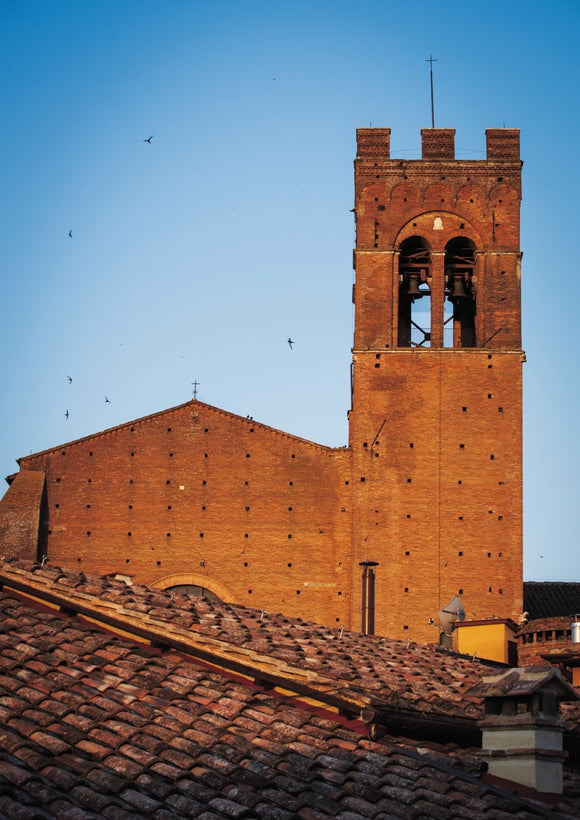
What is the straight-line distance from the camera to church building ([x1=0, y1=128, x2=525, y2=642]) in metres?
33.6

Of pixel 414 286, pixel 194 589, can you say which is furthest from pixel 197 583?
pixel 414 286

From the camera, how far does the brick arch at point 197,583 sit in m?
34.0

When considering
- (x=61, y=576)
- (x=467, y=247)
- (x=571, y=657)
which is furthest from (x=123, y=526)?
(x=61, y=576)

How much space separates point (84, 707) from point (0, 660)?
763mm

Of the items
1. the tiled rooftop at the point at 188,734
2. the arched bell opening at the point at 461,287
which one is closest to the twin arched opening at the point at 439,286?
the arched bell opening at the point at 461,287

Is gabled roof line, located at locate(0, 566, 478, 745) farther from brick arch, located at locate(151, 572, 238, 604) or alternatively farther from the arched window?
the arched window

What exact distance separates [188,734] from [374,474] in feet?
87.7

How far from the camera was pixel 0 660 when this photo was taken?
8.20 metres

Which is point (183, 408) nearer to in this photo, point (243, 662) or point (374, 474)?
point (374, 474)

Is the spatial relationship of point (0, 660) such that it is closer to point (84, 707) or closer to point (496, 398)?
point (84, 707)

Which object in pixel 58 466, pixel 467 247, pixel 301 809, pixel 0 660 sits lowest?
pixel 301 809

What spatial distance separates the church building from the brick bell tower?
46mm

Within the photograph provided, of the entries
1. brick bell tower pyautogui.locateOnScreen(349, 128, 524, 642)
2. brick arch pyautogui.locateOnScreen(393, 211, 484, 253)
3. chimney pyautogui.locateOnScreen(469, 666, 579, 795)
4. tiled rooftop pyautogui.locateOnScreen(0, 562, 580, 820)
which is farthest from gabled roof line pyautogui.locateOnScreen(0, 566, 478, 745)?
brick arch pyautogui.locateOnScreen(393, 211, 484, 253)

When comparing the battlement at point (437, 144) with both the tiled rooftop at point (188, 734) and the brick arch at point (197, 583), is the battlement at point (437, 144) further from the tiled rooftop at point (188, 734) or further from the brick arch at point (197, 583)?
the tiled rooftop at point (188, 734)
